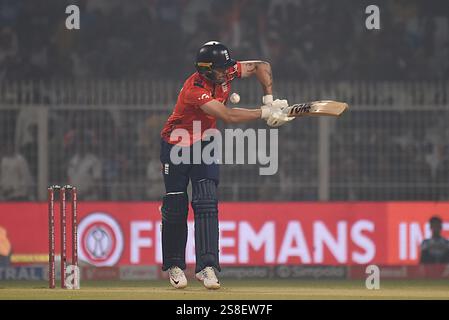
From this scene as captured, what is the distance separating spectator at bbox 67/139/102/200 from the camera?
17438 mm

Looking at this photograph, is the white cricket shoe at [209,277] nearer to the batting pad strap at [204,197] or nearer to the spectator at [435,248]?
the batting pad strap at [204,197]

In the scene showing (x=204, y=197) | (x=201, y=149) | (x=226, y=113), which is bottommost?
(x=204, y=197)

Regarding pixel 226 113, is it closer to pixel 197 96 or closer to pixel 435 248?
pixel 197 96

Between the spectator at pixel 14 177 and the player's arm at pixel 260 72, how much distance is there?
5329 millimetres

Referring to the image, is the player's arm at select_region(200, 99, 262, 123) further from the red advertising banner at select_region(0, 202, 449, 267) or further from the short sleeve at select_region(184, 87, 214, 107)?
the red advertising banner at select_region(0, 202, 449, 267)

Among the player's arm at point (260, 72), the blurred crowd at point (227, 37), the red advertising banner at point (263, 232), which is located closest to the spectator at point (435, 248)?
the red advertising banner at point (263, 232)

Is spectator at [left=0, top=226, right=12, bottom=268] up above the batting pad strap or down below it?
below

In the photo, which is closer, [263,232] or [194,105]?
[194,105]

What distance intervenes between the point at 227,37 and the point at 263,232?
7.21 metres

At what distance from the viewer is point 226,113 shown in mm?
12188

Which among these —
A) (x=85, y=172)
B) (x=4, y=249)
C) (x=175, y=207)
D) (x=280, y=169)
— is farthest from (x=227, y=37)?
(x=175, y=207)

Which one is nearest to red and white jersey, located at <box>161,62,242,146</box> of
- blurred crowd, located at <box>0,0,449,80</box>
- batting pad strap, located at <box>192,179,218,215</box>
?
batting pad strap, located at <box>192,179,218,215</box>

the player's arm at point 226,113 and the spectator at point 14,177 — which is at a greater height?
the player's arm at point 226,113

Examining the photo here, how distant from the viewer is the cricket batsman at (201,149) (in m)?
12.2
